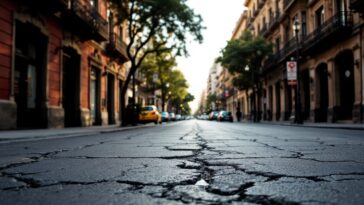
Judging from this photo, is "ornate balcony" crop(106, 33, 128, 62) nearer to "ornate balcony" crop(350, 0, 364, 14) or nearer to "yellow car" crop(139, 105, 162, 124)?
"yellow car" crop(139, 105, 162, 124)

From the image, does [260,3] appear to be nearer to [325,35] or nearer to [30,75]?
[325,35]

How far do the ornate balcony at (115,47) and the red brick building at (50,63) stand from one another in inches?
38.2

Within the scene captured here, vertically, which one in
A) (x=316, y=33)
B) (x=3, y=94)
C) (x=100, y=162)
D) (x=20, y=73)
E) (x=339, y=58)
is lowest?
(x=100, y=162)

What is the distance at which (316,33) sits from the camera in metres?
23.7

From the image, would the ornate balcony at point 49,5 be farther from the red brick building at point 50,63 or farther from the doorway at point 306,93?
the doorway at point 306,93

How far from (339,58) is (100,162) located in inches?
836

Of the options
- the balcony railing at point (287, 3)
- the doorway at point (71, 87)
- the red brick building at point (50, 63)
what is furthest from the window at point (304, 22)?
the doorway at point (71, 87)

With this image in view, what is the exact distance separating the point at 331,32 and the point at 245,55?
13.2 metres

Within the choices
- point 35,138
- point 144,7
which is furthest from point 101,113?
point 35,138

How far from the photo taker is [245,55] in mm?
33719

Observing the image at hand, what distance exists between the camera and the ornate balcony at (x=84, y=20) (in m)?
17.0

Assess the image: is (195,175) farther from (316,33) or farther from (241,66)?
(241,66)

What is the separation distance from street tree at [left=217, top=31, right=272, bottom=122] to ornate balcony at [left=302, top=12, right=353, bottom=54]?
848 centimetres

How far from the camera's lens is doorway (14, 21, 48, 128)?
47.5 feet
